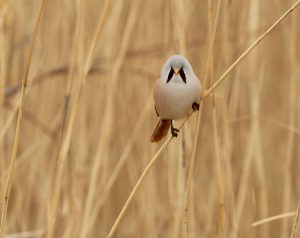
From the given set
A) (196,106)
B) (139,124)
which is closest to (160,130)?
(196,106)

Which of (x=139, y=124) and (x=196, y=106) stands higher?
(x=139, y=124)

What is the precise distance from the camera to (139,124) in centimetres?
120

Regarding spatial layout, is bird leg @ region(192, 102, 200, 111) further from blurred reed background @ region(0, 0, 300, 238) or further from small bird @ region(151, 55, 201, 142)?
blurred reed background @ region(0, 0, 300, 238)

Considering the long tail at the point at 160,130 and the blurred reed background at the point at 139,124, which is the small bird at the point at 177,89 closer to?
the long tail at the point at 160,130

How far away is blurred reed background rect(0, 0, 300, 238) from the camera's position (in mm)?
1199

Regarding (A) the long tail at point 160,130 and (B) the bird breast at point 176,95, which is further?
(A) the long tail at point 160,130

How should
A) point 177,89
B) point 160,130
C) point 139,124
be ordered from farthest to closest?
point 139,124 → point 160,130 → point 177,89

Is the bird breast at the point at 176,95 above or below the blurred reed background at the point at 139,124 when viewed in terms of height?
below

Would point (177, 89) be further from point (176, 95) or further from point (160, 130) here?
point (160, 130)

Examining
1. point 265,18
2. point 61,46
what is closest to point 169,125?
point 61,46

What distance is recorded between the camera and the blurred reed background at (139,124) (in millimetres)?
1199

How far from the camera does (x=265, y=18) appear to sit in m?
1.64

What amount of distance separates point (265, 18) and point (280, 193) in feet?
1.52

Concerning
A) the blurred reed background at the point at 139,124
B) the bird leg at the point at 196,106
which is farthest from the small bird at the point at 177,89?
the blurred reed background at the point at 139,124
